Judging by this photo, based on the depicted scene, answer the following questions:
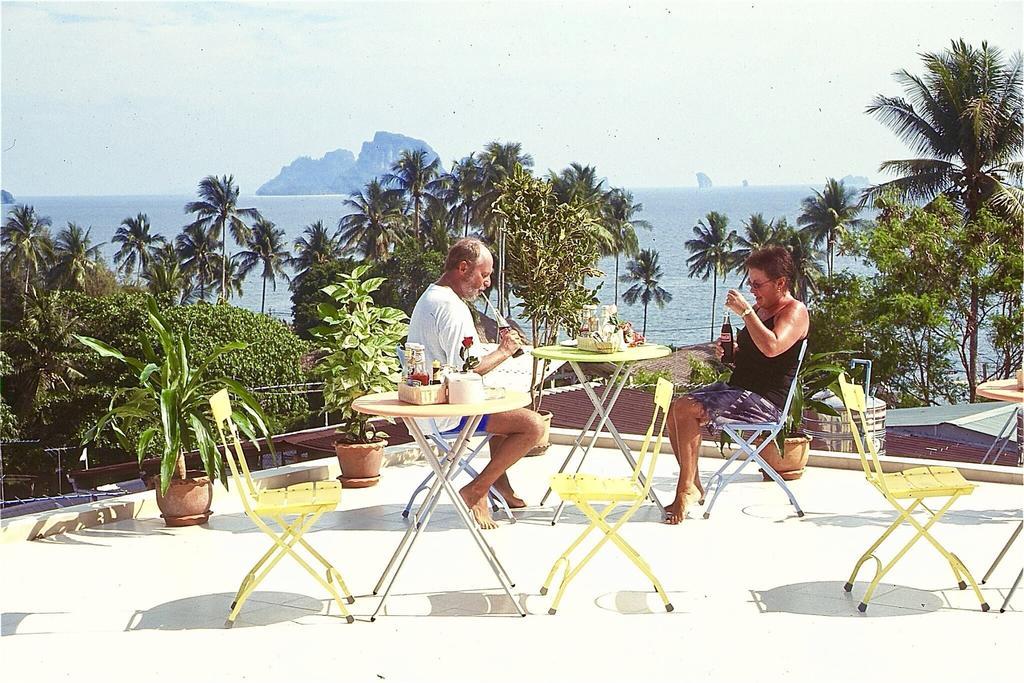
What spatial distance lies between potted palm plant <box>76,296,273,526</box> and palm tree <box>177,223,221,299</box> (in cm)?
4688

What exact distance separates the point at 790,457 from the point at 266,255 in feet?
169

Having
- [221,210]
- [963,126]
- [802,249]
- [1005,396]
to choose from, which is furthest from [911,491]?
[221,210]

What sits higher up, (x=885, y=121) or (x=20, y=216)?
(x=885, y=121)

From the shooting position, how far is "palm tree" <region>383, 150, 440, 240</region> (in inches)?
2306

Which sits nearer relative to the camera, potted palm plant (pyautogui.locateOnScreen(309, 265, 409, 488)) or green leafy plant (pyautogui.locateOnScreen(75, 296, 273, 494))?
green leafy plant (pyautogui.locateOnScreen(75, 296, 273, 494))

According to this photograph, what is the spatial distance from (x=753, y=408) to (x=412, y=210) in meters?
55.8

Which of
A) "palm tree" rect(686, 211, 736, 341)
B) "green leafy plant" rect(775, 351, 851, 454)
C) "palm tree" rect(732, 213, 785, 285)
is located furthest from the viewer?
"palm tree" rect(686, 211, 736, 341)

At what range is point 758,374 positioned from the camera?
5.49 m

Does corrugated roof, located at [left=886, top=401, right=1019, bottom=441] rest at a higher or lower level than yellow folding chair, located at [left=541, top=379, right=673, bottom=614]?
lower

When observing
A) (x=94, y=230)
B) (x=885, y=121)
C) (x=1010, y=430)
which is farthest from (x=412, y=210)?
(x=1010, y=430)

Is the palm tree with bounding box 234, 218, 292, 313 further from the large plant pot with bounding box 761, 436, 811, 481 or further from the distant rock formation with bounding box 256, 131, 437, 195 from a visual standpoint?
the large plant pot with bounding box 761, 436, 811, 481

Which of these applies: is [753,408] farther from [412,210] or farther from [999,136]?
[412,210]

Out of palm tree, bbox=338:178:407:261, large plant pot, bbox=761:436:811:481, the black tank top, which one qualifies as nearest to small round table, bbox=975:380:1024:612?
the black tank top

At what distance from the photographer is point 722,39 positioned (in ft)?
209
